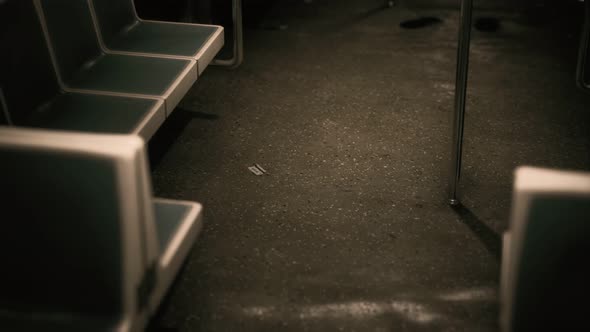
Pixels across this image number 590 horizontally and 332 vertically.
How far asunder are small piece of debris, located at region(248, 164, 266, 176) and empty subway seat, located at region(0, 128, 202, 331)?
129cm

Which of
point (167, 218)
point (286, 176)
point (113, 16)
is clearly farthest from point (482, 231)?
point (113, 16)

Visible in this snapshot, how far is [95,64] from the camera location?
10.2 ft

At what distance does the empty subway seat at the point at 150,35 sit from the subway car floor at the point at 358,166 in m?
0.42

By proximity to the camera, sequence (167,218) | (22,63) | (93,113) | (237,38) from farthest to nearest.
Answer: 1. (237,38)
2. (93,113)
3. (22,63)
4. (167,218)

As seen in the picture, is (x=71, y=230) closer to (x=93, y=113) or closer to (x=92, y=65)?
(x=93, y=113)

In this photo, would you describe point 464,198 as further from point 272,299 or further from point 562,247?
point 562,247

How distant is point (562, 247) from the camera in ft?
5.02

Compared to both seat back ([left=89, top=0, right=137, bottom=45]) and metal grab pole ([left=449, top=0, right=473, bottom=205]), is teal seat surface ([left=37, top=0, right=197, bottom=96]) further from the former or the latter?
metal grab pole ([left=449, top=0, right=473, bottom=205])

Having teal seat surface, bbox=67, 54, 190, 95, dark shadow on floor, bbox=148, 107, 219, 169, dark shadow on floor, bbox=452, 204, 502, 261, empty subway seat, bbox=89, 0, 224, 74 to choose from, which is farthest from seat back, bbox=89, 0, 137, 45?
dark shadow on floor, bbox=452, 204, 502, 261

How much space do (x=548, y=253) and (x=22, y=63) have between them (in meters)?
1.96

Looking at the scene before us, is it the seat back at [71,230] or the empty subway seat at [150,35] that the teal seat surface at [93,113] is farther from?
the seat back at [71,230]

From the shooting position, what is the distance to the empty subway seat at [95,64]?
9.20 ft

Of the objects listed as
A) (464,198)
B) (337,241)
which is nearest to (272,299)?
(337,241)

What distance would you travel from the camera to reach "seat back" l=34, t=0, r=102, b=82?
275 centimetres
